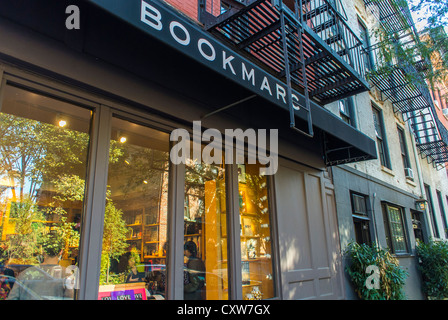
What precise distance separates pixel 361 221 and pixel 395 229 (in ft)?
8.32

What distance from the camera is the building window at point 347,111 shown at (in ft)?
31.4

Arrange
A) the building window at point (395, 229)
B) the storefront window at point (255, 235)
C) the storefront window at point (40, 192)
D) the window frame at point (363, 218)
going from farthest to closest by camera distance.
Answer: the building window at point (395, 229)
the window frame at point (363, 218)
the storefront window at point (255, 235)
the storefront window at point (40, 192)

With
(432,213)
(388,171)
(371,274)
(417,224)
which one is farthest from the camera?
(432,213)

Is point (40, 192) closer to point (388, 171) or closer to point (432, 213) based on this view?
point (388, 171)

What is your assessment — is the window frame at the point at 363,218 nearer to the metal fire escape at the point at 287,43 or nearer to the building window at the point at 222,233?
the metal fire escape at the point at 287,43

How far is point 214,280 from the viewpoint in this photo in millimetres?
4871

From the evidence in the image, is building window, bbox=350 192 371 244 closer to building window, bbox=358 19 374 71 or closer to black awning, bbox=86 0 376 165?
black awning, bbox=86 0 376 165

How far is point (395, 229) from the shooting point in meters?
10.7

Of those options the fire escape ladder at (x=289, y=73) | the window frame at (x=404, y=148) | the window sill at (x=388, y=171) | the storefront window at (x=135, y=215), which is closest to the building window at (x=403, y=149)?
the window frame at (x=404, y=148)

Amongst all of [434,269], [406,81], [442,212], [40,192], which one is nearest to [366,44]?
[406,81]

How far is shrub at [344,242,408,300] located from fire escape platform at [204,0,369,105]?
146 inches

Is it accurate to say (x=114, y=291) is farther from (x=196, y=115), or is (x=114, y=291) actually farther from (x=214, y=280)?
(x=196, y=115)

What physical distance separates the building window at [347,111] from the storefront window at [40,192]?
7547mm
